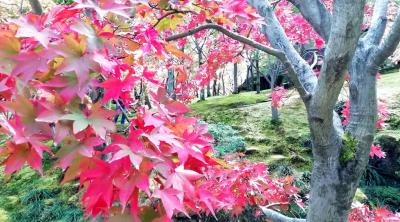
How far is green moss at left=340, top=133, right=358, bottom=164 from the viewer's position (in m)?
2.02

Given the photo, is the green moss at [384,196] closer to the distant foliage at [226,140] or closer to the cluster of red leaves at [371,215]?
the distant foliage at [226,140]

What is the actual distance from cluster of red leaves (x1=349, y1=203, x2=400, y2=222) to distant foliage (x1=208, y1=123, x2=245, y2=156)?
8.64ft

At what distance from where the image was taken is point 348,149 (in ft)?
6.65

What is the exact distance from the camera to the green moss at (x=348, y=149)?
6.63 ft

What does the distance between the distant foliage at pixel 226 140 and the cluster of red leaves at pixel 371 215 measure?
8.64ft

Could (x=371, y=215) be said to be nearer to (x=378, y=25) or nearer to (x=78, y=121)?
(x=378, y=25)

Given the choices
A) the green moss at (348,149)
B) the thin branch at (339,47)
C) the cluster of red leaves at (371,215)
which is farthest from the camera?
the cluster of red leaves at (371,215)

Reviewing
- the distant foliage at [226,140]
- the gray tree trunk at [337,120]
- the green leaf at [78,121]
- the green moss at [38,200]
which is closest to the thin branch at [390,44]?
the gray tree trunk at [337,120]

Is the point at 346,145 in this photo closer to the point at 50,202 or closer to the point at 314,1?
the point at 314,1

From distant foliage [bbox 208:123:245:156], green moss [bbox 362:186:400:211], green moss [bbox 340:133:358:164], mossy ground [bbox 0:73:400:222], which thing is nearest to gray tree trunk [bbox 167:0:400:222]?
green moss [bbox 340:133:358:164]

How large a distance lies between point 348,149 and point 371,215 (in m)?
1.13

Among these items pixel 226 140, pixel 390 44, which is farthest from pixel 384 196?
pixel 390 44

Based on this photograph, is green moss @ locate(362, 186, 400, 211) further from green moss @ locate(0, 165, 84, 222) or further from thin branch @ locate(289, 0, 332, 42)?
green moss @ locate(0, 165, 84, 222)

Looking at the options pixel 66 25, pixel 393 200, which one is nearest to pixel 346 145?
pixel 66 25
